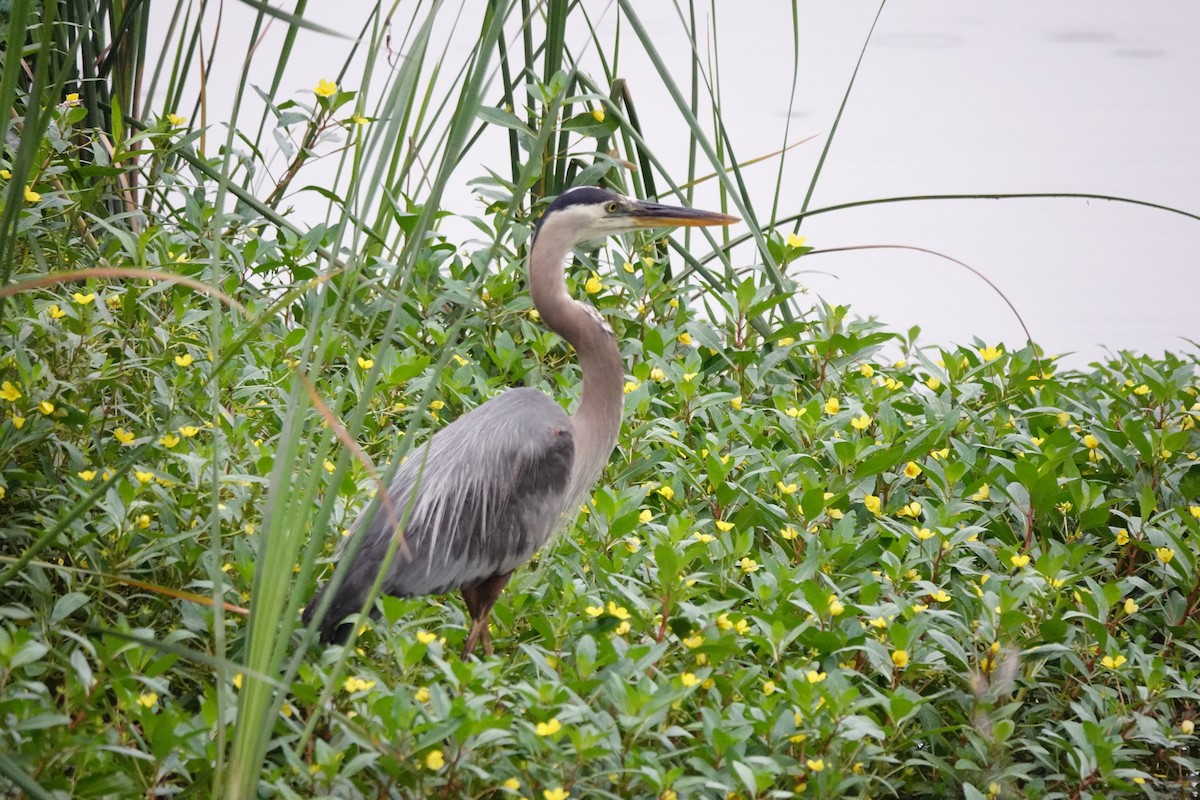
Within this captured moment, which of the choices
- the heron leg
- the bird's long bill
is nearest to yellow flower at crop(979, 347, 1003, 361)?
Result: the bird's long bill

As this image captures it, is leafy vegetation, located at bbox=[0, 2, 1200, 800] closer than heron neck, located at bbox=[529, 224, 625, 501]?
Yes

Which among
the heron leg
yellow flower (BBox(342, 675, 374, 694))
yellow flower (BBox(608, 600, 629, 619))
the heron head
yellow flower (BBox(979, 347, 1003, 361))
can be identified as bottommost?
the heron leg

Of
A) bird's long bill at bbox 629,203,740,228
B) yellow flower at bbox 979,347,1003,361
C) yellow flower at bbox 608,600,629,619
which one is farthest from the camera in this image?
yellow flower at bbox 979,347,1003,361

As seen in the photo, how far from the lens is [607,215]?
2.90 meters

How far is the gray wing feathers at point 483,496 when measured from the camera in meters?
2.36

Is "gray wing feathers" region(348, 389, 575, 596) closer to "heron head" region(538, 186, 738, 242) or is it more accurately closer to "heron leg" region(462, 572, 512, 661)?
"heron leg" region(462, 572, 512, 661)

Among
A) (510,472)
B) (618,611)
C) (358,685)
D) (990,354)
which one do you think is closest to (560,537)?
(510,472)

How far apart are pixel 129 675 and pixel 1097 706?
1.80 m

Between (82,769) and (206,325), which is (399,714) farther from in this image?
(206,325)

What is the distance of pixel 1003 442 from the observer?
304 cm

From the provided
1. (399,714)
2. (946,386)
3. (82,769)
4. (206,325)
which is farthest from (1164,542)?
(206,325)

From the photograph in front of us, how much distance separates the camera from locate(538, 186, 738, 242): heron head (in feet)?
9.25

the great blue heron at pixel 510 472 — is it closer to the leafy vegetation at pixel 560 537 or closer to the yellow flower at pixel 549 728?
the leafy vegetation at pixel 560 537

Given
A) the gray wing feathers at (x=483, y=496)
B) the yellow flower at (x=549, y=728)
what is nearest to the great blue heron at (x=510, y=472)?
the gray wing feathers at (x=483, y=496)
